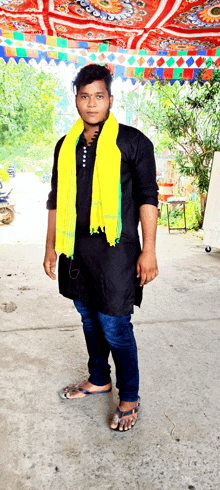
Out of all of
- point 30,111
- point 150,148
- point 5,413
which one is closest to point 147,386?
point 5,413

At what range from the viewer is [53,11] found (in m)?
3.15

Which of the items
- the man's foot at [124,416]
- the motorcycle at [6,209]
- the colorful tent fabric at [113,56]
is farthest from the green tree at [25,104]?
the man's foot at [124,416]

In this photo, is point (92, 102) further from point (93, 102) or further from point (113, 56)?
point (113, 56)

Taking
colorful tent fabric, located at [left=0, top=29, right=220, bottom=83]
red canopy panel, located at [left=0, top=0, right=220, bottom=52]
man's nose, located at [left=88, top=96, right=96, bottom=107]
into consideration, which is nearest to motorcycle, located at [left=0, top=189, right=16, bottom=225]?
colorful tent fabric, located at [left=0, top=29, right=220, bottom=83]

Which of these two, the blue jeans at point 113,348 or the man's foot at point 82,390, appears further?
the man's foot at point 82,390

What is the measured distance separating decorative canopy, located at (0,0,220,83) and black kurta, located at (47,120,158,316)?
7.16 ft

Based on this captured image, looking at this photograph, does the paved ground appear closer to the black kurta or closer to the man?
the man

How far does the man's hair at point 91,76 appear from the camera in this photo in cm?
143

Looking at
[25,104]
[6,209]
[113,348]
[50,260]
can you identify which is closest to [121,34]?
[50,260]

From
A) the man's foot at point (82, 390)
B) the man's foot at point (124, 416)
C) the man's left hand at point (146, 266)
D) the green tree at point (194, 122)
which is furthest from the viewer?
the green tree at point (194, 122)

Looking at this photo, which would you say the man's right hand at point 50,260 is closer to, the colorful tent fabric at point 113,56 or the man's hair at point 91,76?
the man's hair at point 91,76

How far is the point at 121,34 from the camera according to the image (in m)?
3.51

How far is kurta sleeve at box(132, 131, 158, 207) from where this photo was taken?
1.43 meters

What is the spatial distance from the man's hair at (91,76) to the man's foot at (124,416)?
159 centimetres
